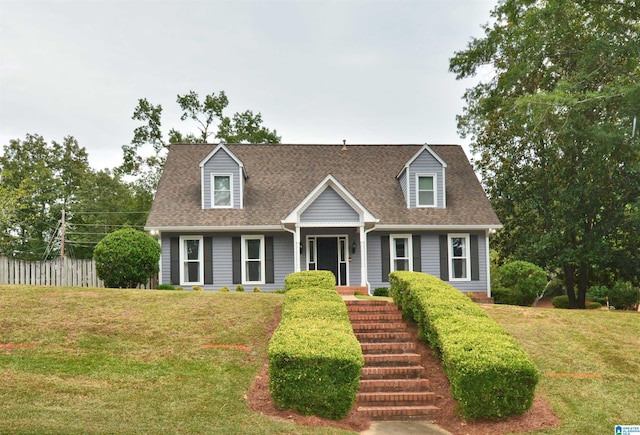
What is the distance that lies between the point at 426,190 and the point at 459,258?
9.84ft

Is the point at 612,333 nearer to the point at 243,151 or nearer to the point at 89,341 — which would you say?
the point at 89,341

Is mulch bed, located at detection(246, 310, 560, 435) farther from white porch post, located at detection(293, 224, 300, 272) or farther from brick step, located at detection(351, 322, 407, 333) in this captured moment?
white porch post, located at detection(293, 224, 300, 272)

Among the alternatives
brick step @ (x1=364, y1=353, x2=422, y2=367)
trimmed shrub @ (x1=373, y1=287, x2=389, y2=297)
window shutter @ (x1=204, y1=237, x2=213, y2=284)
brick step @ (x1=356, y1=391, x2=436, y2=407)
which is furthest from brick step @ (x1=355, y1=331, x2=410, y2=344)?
window shutter @ (x1=204, y1=237, x2=213, y2=284)

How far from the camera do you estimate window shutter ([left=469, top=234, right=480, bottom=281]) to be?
23.1m

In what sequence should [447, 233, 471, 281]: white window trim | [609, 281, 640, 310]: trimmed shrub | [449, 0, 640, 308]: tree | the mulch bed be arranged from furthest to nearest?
1. [447, 233, 471, 281]: white window trim
2. [609, 281, 640, 310]: trimmed shrub
3. [449, 0, 640, 308]: tree
4. the mulch bed

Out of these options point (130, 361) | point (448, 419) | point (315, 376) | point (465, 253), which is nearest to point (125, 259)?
point (130, 361)

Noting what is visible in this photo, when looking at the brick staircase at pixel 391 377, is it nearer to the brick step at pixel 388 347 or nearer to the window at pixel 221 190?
the brick step at pixel 388 347

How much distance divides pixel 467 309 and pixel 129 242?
11.5 meters

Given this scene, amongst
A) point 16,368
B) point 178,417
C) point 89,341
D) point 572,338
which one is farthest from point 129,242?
point 572,338

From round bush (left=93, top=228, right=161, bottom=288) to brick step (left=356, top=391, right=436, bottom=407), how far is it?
35.7 feet

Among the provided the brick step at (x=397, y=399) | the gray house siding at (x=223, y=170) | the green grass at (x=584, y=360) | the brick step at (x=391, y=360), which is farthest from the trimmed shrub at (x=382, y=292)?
the brick step at (x=397, y=399)

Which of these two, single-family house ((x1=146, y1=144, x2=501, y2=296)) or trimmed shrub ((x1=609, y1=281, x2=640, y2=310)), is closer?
single-family house ((x1=146, y1=144, x2=501, y2=296))

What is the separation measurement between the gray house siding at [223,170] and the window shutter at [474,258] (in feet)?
29.9

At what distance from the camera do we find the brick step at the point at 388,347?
12.2 meters
